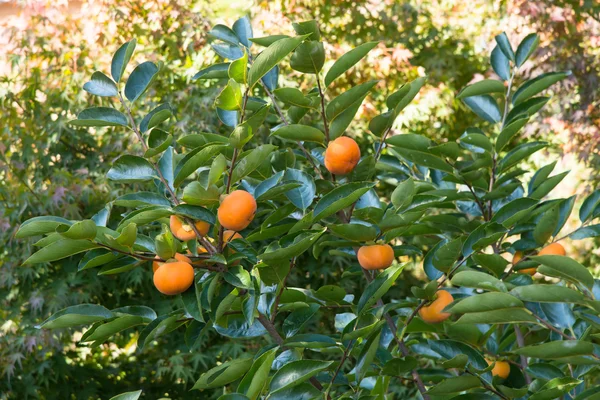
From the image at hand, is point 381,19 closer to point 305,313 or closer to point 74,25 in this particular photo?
point 74,25

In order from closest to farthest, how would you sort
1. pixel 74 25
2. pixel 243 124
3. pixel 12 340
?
pixel 243 124 → pixel 12 340 → pixel 74 25

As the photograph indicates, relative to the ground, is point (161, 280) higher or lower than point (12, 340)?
higher

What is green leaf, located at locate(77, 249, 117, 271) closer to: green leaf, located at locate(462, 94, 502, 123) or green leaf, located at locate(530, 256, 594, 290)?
green leaf, located at locate(530, 256, 594, 290)

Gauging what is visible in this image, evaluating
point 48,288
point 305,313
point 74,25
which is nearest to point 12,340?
point 48,288

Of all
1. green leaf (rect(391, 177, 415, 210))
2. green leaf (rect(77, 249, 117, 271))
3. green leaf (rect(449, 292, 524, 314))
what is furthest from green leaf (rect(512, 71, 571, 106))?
green leaf (rect(77, 249, 117, 271))

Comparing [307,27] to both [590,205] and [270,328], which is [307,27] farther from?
[590,205]

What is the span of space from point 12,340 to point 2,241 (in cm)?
33

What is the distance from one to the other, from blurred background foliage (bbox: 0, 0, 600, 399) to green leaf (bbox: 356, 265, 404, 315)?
1294 mm

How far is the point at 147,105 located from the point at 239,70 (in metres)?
2.04

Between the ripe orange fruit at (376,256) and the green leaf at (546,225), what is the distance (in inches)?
8.9

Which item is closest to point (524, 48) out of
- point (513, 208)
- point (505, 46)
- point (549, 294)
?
point (505, 46)

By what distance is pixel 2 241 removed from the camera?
2434 millimetres

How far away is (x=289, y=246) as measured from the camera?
787 mm

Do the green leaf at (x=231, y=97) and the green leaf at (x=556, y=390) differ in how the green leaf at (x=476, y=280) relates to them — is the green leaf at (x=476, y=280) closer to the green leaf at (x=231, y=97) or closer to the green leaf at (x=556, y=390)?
the green leaf at (x=556, y=390)
